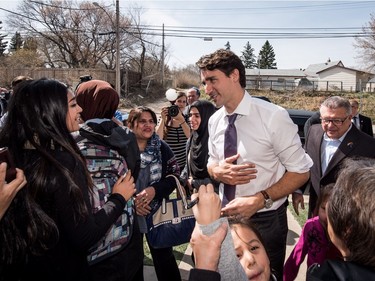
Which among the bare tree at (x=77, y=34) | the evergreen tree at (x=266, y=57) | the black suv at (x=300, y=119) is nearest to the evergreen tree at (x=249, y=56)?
the evergreen tree at (x=266, y=57)

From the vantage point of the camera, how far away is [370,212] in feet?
3.08

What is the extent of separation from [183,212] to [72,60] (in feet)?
114

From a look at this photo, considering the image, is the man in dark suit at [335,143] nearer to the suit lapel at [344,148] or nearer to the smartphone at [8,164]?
the suit lapel at [344,148]

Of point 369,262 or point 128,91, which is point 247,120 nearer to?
point 369,262

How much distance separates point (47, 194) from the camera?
1.36m

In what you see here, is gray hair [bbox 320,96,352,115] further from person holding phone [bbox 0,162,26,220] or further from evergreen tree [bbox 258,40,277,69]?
evergreen tree [bbox 258,40,277,69]

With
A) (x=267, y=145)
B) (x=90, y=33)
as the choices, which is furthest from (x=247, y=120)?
(x=90, y=33)

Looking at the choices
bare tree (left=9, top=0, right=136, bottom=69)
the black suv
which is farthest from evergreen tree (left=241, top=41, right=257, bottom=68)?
the black suv

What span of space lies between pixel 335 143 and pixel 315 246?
1.21 meters

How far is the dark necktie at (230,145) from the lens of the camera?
210 cm

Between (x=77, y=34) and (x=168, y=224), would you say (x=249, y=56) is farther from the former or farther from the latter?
(x=168, y=224)

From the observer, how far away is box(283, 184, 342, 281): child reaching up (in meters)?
2.08

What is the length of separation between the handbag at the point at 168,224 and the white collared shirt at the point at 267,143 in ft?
2.28

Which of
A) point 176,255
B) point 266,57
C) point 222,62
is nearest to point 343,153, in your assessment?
point 222,62
